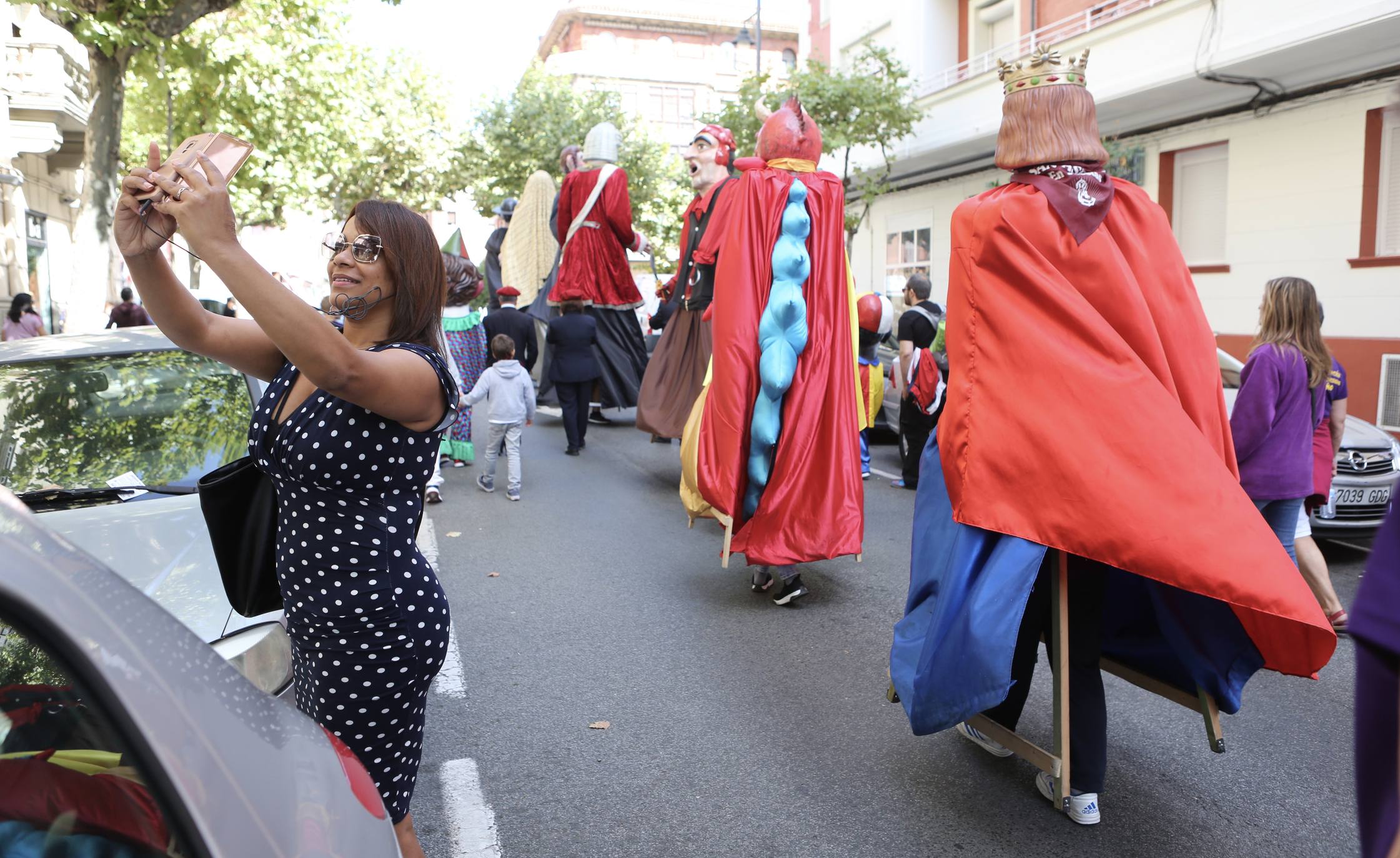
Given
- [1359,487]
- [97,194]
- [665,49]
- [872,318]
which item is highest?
[665,49]

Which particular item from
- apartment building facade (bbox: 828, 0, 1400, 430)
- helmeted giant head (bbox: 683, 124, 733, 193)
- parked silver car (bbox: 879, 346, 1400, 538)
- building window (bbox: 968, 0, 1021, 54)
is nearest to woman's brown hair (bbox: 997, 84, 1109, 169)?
parked silver car (bbox: 879, 346, 1400, 538)

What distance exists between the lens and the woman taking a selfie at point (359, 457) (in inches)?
83.3

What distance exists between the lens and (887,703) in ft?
13.9

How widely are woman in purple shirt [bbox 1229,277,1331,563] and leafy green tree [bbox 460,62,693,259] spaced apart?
2522 centimetres

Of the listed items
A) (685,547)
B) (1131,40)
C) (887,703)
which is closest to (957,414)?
(887,703)

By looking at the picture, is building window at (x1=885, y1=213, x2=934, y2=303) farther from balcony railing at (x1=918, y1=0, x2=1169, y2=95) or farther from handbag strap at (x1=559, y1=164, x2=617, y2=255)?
handbag strap at (x1=559, y1=164, x2=617, y2=255)

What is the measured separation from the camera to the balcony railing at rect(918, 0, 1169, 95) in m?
15.6

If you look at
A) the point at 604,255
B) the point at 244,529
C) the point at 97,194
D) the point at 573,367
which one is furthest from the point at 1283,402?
the point at 97,194

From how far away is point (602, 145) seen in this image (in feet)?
37.5

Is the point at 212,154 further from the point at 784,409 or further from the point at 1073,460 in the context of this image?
the point at 784,409

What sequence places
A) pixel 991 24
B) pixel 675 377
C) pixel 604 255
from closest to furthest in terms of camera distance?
pixel 675 377 < pixel 604 255 < pixel 991 24

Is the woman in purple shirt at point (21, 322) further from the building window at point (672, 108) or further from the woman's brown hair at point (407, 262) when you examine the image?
the building window at point (672, 108)

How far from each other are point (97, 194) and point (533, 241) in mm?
4848

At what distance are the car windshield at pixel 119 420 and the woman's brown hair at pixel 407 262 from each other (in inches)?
63.2
